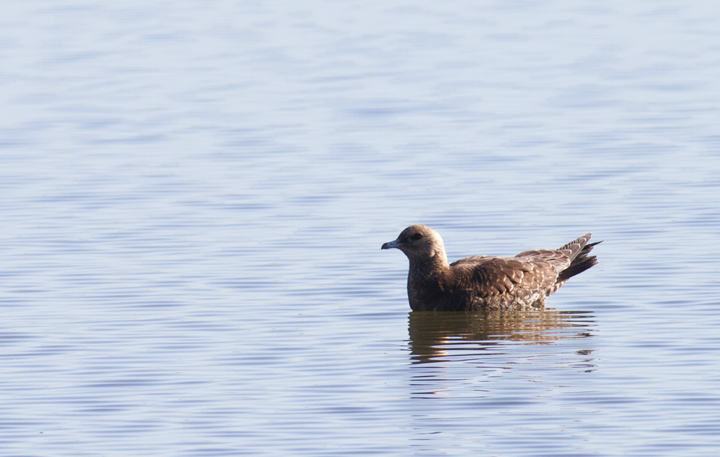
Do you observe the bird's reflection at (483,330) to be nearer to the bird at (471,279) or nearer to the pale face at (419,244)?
the bird at (471,279)

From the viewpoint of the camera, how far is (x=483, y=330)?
1525 centimetres

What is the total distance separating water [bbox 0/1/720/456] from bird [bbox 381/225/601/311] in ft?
0.90

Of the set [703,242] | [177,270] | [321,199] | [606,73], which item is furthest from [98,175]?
[606,73]

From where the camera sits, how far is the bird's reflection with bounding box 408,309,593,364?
1429 centimetres

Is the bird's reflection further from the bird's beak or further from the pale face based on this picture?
the bird's beak

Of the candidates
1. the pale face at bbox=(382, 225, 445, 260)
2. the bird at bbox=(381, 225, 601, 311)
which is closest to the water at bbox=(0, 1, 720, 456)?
the bird at bbox=(381, 225, 601, 311)

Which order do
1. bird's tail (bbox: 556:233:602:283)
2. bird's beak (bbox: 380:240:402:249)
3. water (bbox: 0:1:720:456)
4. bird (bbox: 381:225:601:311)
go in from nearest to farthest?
1. water (bbox: 0:1:720:456)
2. bird (bbox: 381:225:601:311)
3. bird's beak (bbox: 380:240:402:249)
4. bird's tail (bbox: 556:233:602:283)

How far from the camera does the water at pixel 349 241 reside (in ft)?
38.9

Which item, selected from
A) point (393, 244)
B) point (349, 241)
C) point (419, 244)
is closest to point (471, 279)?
point (419, 244)

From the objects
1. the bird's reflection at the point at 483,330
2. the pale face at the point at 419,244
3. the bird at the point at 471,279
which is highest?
the pale face at the point at 419,244

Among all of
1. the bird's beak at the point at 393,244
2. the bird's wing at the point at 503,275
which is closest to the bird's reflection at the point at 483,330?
the bird's wing at the point at 503,275

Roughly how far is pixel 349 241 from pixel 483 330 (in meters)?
3.93

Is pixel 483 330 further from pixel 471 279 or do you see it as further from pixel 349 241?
pixel 349 241

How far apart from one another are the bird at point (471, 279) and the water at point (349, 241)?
27 cm
